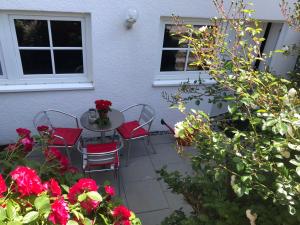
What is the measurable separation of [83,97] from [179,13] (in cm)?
214

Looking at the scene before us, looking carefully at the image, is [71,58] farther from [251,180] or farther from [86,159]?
[251,180]

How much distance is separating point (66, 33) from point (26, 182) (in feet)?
10.1

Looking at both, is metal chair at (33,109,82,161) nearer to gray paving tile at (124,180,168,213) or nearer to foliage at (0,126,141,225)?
gray paving tile at (124,180,168,213)

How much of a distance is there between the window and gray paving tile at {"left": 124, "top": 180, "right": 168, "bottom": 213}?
1.93m

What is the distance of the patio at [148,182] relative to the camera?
3.58 metres

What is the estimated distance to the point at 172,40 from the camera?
4625 millimetres

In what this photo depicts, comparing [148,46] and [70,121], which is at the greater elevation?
[148,46]

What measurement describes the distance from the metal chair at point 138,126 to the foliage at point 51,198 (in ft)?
6.13

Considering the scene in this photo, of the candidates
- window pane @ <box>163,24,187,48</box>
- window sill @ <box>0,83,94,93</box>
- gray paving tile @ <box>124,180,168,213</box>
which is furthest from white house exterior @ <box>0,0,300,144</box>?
gray paving tile @ <box>124,180,168,213</box>

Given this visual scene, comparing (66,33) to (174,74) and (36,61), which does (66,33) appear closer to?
(36,61)

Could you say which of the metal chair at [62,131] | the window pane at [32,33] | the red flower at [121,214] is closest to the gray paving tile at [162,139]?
the metal chair at [62,131]

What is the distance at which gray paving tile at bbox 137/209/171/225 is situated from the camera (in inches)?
134

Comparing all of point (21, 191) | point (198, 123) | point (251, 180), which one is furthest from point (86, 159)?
point (251, 180)

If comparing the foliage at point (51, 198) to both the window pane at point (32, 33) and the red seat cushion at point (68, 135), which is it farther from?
the window pane at point (32, 33)
